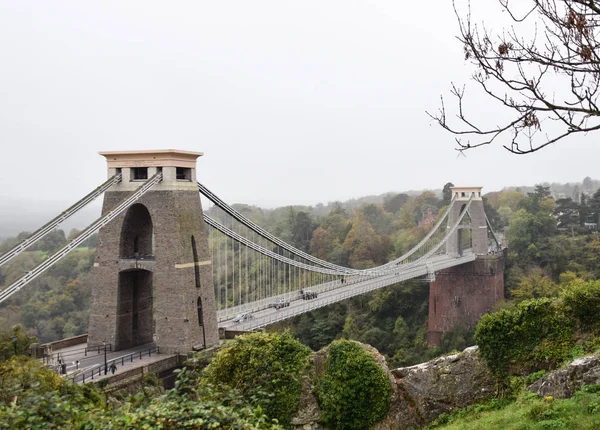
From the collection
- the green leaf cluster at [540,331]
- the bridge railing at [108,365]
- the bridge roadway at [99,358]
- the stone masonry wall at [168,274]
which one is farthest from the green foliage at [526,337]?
the bridge railing at [108,365]

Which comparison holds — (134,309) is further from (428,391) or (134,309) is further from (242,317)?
(428,391)

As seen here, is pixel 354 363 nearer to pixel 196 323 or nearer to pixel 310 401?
pixel 310 401

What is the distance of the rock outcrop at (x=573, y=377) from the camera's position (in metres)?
7.89

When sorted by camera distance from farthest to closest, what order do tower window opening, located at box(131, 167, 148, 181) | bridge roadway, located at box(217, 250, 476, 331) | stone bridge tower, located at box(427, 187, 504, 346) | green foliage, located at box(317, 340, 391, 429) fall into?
1. stone bridge tower, located at box(427, 187, 504, 346)
2. bridge roadway, located at box(217, 250, 476, 331)
3. tower window opening, located at box(131, 167, 148, 181)
4. green foliage, located at box(317, 340, 391, 429)

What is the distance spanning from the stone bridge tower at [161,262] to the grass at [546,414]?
7.37 meters

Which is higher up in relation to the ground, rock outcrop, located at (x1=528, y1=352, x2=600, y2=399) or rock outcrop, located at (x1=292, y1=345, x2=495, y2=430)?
rock outcrop, located at (x1=528, y1=352, x2=600, y2=399)

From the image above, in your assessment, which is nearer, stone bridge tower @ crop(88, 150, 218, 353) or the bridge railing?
the bridge railing

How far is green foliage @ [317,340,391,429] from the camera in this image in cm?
1030

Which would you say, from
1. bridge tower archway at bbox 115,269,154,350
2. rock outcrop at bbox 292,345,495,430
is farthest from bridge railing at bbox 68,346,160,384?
rock outcrop at bbox 292,345,495,430

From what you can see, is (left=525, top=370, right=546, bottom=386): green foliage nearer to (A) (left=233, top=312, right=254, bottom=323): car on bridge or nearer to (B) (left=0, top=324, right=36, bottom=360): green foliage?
(B) (left=0, top=324, right=36, bottom=360): green foliage

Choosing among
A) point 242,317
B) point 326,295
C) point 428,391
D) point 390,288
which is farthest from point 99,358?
point 390,288

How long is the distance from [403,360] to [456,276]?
6883 mm

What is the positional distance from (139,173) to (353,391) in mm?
→ 7751

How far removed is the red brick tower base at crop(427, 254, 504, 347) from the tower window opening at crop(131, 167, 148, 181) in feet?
67.5
